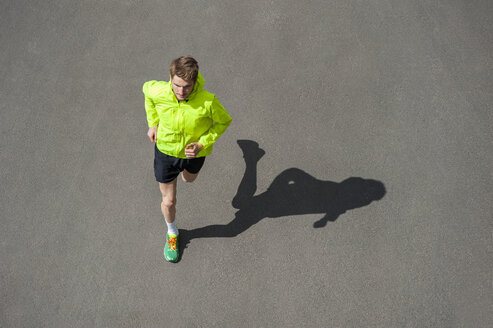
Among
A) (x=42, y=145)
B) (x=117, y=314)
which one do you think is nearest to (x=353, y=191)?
(x=117, y=314)

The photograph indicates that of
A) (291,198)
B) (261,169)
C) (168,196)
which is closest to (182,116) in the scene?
(168,196)

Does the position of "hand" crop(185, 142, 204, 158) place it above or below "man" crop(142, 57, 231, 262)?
below

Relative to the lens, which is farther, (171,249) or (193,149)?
(171,249)

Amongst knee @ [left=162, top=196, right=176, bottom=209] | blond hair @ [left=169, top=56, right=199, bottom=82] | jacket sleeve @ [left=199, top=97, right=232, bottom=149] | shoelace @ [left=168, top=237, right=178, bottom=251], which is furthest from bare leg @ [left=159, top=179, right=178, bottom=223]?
blond hair @ [left=169, top=56, right=199, bottom=82]

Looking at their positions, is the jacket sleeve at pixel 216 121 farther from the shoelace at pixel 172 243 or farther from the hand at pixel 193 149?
the shoelace at pixel 172 243

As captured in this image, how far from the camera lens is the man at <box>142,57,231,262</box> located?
350 cm

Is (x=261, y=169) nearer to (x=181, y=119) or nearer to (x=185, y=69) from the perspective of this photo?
(x=181, y=119)

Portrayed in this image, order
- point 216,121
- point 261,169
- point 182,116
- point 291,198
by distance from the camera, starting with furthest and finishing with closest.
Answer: point 261,169
point 291,198
point 216,121
point 182,116

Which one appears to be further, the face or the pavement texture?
the pavement texture

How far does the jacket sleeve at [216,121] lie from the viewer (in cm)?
379

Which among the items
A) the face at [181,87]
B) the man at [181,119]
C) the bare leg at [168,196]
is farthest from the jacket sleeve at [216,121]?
the bare leg at [168,196]

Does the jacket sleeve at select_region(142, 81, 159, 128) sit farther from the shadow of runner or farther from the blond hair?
the shadow of runner

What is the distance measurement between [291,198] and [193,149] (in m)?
1.67

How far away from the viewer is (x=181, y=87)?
3477 millimetres
